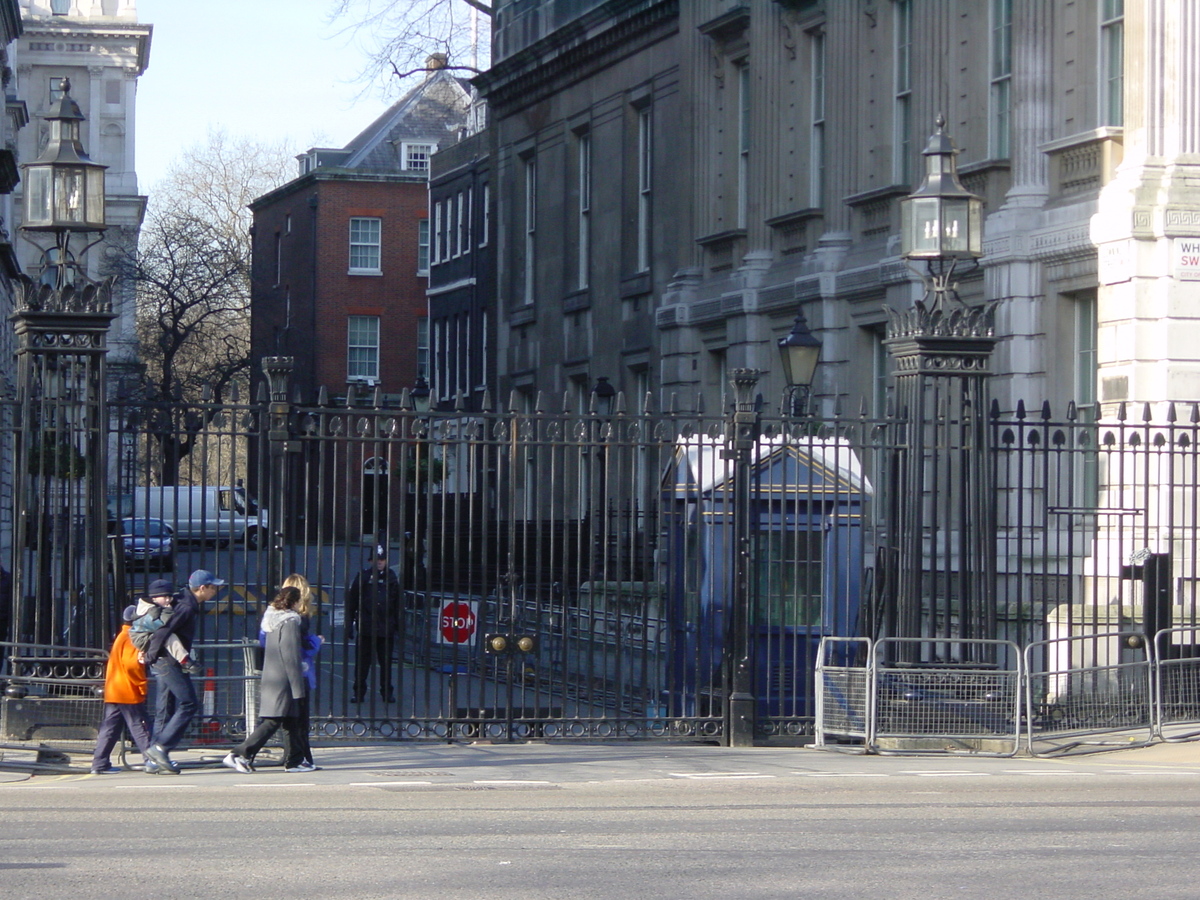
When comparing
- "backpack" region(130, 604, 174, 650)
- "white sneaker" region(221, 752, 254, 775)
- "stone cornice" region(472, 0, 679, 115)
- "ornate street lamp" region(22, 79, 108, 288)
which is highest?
"stone cornice" region(472, 0, 679, 115)

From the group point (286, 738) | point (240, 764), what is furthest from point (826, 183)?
point (240, 764)

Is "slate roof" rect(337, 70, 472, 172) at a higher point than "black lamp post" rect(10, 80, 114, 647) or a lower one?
higher

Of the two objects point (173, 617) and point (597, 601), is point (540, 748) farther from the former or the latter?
point (597, 601)

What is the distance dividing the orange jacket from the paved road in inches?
22.6

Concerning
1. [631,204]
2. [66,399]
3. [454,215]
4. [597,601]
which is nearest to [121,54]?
[454,215]

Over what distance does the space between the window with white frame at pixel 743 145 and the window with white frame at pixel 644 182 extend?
3675 mm

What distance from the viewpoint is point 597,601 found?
22031 millimetres

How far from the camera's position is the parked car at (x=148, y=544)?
1374cm

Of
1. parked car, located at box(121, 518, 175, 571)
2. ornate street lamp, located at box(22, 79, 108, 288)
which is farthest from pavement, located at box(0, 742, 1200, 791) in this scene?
ornate street lamp, located at box(22, 79, 108, 288)

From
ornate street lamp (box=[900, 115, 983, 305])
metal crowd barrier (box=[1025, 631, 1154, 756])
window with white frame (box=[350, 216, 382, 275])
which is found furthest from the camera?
window with white frame (box=[350, 216, 382, 275])

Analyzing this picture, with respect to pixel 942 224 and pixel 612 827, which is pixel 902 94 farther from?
pixel 612 827

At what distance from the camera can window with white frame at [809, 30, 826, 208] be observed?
27.6m

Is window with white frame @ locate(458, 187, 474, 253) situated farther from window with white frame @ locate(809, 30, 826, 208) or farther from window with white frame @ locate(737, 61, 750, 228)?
window with white frame @ locate(809, 30, 826, 208)

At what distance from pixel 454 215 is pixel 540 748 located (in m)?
38.1
